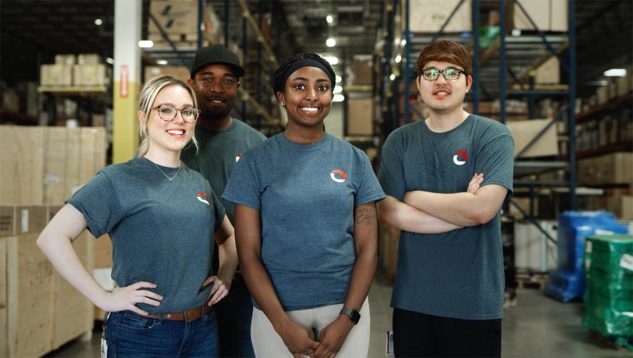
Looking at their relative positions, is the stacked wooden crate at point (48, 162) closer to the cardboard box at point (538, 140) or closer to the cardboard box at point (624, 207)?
the cardboard box at point (538, 140)

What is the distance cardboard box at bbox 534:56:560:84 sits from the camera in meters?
8.95

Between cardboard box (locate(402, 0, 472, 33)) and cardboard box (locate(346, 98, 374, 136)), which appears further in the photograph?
cardboard box (locate(346, 98, 374, 136))

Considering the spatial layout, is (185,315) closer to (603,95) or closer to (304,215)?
(304,215)

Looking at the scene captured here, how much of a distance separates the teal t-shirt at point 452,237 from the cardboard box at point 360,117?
30.9 feet

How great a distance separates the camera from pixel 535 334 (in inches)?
215

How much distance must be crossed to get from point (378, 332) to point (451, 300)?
3356mm

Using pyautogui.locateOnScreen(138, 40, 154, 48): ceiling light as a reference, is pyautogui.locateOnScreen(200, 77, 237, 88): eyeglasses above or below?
below

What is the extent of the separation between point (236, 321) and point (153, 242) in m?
0.80

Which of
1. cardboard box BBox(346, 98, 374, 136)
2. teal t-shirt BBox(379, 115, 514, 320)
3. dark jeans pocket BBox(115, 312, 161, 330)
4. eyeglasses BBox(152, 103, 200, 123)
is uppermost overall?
cardboard box BBox(346, 98, 374, 136)

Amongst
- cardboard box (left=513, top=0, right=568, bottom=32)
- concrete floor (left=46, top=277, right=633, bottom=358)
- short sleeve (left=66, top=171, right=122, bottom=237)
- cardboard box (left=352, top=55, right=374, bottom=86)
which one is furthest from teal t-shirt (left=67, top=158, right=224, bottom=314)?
cardboard box (left=352, top=55, right=374, bottom=86)

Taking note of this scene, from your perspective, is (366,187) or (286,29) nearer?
(366,187)

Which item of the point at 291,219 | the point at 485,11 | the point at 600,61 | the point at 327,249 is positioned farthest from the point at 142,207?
the point at 600,61

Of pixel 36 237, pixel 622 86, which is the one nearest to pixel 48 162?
pixel 36 237

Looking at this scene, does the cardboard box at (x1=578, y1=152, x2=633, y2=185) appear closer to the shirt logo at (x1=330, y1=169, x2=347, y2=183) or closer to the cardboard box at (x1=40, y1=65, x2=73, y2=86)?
the cardboard box at (x1=40, y1=65, x2=73, y2=86)
